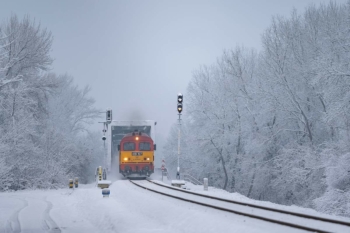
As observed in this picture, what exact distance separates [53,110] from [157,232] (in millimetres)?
38851

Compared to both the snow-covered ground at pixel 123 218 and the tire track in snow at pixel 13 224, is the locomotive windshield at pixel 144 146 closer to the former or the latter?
the snow-covered ground at pixel 123 218

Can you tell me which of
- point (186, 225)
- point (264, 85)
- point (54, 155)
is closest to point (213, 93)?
point (264, 85)

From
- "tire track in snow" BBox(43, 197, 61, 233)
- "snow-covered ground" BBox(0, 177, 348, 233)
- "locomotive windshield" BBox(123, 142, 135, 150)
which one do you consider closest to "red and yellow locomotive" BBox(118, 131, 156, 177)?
"locomotive windshield" BBox(123, 142, 135, 150)

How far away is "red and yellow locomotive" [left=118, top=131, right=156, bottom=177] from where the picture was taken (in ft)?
105

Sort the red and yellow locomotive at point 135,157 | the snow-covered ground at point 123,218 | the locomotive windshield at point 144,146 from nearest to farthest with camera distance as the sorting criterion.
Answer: the snow-covered ground at point 123,218 → the red and yellow locomotive at point 135,157 → the locomotive windshield at point 144,146

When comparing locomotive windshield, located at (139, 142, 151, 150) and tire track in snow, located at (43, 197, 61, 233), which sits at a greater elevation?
locomotive windshield, located at (139, 142, 151, 150)

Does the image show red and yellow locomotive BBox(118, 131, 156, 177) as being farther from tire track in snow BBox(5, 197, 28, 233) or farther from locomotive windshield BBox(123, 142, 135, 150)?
tire track in snow BBox(5, 197, 28, 233)

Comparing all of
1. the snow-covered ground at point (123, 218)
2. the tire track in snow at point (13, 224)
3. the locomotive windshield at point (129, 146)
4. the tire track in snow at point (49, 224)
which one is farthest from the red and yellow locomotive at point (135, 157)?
the tire track in snow at point (13, 224)

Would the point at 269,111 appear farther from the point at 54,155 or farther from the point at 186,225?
the point at 186,225

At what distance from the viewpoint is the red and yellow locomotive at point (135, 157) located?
32.1 m

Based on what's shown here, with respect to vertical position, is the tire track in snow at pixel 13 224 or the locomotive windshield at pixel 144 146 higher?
the locomotive windshield at pixel 144 146

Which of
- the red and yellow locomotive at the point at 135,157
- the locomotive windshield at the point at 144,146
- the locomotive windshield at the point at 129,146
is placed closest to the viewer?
the red and yellow locomotive at the point at 135,157

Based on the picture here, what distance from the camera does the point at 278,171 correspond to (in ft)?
92.3

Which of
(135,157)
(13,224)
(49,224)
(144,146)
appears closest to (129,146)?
(135,157)
